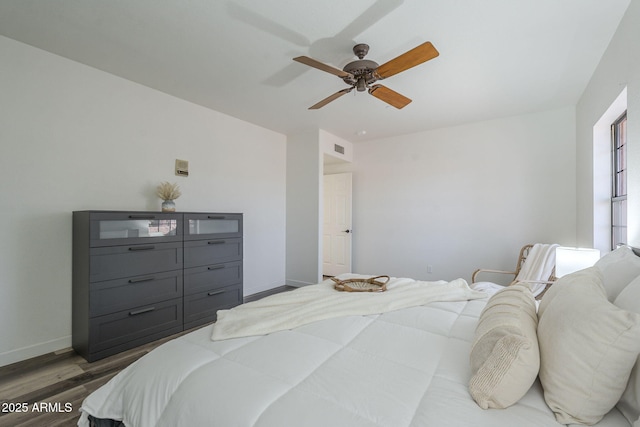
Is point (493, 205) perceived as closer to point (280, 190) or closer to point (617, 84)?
point (617, 84)

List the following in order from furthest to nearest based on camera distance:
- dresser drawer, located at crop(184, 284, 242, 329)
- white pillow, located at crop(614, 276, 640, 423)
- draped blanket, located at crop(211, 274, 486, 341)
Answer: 1. dresser drawer, located at crop(184, 284, 242, 329)
2. draped blanket, located at crop(211, 274, 486, 341)
3. white pillow, located at crop(614, 276, 640, 423)

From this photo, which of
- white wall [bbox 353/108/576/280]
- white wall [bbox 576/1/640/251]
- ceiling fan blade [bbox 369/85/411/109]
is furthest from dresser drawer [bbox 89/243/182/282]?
white wall [bbox 576/1/640/251]

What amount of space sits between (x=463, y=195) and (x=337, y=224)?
7.18 feet

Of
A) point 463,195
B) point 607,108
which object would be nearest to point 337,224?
point 463,195

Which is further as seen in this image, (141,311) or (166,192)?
(166,192)

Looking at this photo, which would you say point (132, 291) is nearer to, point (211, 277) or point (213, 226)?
point (211, 277)

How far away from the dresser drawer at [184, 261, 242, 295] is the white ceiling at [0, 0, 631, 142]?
2007mm

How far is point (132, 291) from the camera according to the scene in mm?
2541

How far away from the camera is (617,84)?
2102 millimetres

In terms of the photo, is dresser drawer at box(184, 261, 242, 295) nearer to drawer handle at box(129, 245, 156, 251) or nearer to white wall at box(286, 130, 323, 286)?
drawer handle at box(129, 245, 156, 251)

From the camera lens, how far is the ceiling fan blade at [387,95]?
245 centimetres

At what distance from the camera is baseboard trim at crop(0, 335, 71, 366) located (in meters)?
2.26

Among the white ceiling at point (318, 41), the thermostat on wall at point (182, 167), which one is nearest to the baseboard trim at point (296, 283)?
the thermostat on wall at point (182, 167)

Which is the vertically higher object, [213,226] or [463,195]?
[463,195]
